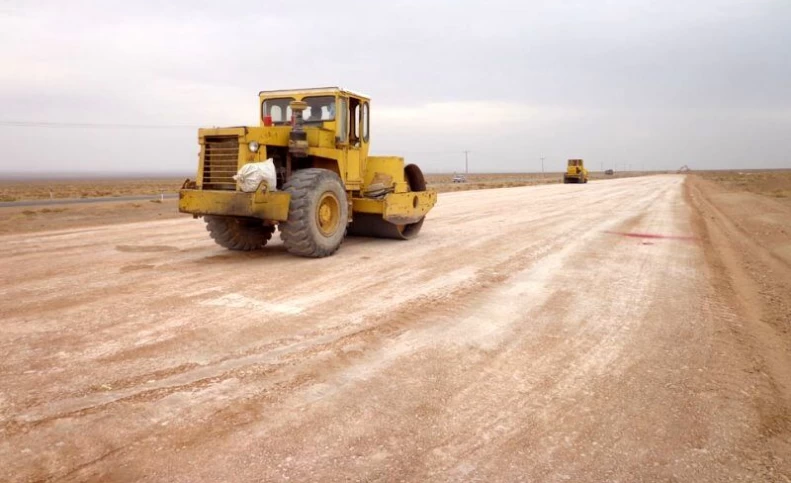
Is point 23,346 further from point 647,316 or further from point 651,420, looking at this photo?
point 647,316

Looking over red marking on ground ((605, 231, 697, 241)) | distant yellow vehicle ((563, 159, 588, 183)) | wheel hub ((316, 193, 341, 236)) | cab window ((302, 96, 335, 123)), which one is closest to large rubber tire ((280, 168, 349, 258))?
wheel hub ((316, 193, 341, 236))

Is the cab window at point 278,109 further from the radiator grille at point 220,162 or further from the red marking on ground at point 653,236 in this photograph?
the red marking on ground at point 653,236

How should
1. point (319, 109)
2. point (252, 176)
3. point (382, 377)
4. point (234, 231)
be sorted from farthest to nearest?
point (319, 109)
point (234, 231)
point (252, 176)
point (382, 377)

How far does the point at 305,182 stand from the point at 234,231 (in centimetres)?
176

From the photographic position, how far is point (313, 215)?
26.5 feet

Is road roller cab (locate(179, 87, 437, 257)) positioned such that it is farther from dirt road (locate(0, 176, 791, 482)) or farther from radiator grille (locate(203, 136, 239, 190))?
dirt road (locate(0, 176, 791, 482))

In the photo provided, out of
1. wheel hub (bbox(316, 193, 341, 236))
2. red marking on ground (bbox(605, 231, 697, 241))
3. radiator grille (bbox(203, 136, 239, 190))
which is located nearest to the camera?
radiator grille (bbox(203, 136, 239, 190))

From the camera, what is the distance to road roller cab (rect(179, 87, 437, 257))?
792 cm

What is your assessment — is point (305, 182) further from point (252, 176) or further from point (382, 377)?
point (382, 377)

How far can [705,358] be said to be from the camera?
423 cm

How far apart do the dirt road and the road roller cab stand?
104 cm

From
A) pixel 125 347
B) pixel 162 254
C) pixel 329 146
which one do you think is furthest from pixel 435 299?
pixel 162 254

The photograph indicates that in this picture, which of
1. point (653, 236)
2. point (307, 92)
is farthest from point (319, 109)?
point (653, 236)

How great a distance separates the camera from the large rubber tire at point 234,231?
8.90 metres
